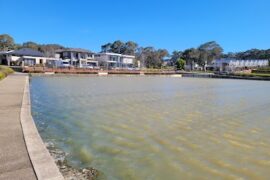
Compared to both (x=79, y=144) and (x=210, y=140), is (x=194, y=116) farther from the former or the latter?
(x=79, y=144)

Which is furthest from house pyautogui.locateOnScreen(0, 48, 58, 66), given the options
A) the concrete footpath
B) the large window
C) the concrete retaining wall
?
the concrete retaining wall

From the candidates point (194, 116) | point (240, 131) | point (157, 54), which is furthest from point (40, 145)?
point (157, 54)

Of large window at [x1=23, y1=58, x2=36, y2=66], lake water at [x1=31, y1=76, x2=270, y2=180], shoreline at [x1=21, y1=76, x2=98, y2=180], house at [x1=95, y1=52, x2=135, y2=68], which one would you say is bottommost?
lake water at [x1=31, y1=76, x2=270, y2=180]

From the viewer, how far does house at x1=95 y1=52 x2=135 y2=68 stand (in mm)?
73812

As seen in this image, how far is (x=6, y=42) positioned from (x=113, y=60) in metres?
29.9

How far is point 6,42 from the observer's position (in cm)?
7425

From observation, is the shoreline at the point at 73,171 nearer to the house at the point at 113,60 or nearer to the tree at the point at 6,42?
the house at the point at 113,60

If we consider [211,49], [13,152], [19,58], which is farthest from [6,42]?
[13,152]

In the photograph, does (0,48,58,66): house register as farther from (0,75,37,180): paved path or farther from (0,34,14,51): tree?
(0,75,37,180): paved path

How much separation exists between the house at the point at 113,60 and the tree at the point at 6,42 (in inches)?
961

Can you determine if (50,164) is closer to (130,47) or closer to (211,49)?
(130,47)

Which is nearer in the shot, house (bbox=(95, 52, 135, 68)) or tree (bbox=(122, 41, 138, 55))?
house (bbox=(95, 52, 135, 68))

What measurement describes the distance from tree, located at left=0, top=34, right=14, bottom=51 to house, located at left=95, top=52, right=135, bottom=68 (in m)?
24.4

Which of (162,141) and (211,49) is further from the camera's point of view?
(211,49)
